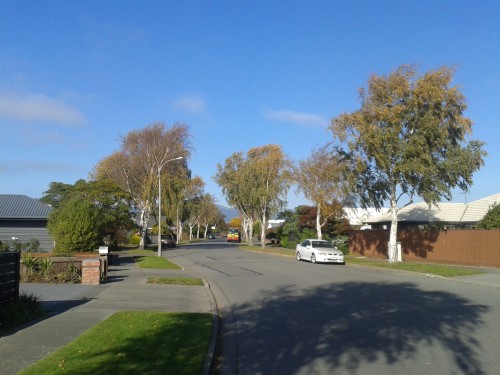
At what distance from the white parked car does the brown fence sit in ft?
18.1

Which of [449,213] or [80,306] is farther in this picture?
[449,213]

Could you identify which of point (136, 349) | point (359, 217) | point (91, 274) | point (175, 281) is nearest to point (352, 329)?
point (136, 349)

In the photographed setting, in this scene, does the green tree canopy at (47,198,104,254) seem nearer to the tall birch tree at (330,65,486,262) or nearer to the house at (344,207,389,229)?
the tall birch tree at (330,65,486,262)

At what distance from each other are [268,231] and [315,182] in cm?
3519

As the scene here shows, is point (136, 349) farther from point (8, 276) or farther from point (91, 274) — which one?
point (91, 274)

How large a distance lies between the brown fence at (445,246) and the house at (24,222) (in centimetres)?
2228

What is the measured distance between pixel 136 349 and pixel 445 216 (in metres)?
42.1

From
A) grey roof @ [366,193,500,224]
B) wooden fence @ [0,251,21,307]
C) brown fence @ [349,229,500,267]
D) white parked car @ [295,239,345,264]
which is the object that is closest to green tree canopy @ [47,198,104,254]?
white parked car @ [295,239,345,264]

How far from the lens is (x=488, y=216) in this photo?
30.0 m

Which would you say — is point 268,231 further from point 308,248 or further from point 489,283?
point 489,283

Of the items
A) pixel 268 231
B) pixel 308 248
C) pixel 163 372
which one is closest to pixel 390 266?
pixel 308 248

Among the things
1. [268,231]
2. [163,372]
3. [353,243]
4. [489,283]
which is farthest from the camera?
[268,231]

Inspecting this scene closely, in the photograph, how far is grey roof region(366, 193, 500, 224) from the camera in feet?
138

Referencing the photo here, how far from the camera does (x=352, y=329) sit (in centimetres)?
1015
